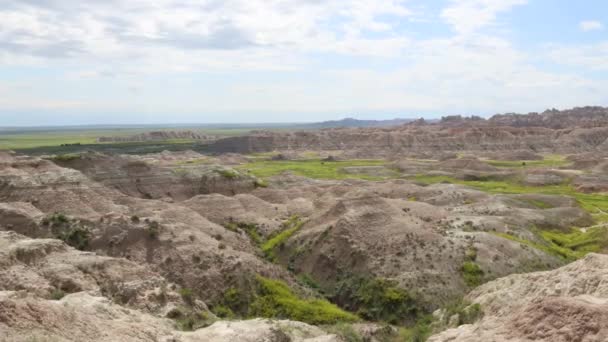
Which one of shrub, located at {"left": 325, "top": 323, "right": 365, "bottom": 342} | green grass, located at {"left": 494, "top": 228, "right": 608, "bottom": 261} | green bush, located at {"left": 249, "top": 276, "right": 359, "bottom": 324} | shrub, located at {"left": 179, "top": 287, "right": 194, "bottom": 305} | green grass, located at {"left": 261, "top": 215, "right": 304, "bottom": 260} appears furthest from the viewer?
green grass, located at {"left": 261, "top": 215, "right": 304, "bottom": 260}

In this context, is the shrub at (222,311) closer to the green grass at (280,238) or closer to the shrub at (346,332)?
the shrub at (346,332)

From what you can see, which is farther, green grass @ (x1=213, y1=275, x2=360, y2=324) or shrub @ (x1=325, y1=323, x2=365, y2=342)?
green grass @ (x1=213, y1=275, x2=360, y2=324)

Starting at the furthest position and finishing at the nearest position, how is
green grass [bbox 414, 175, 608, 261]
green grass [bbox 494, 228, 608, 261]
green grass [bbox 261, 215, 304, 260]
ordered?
1. green grass [bbox 261, 215, 304, 260]
2. green grass [bbox 414, 175, 608, 261]
3. green grass [bbox 494, 228, 608, 261]

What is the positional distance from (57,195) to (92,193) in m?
3.07

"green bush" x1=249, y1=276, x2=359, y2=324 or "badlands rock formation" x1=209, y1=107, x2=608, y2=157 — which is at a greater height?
"badlands rock formation" x1=209, y1=107, x2=608, y2=157

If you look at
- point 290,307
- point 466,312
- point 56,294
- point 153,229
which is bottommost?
point 290,307

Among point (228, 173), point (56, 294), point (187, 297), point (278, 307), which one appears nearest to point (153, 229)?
point (187, 297)

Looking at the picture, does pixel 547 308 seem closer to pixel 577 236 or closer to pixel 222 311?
pixel 222 311

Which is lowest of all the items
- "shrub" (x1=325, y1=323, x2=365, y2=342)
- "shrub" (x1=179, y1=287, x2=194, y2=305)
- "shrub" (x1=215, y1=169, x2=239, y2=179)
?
"shrub" (x1=325, y1=323, x2=365, y2=342)

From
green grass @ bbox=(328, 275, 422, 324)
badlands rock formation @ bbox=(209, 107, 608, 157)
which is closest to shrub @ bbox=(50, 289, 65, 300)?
green grass @ bbox=(328, 275, 422, 324)

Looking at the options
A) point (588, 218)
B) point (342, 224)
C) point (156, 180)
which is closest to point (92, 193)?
point (156, 180)

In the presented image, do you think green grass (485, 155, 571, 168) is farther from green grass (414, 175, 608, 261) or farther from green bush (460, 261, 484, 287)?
green bush (460, 261, 484, 287)

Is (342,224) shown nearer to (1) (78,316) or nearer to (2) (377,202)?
(2) (377,202)

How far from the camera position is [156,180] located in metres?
58.9
